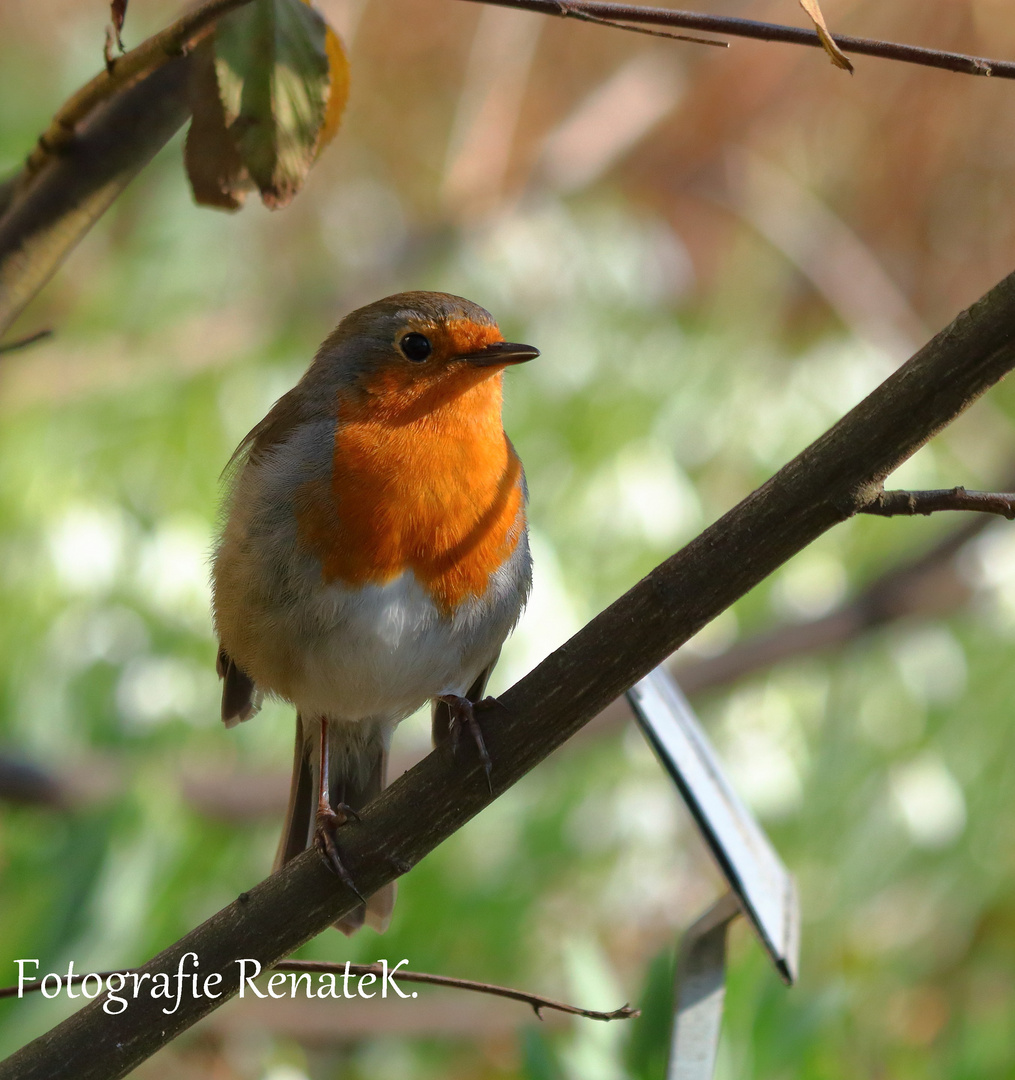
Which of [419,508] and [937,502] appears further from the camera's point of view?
[419,508]

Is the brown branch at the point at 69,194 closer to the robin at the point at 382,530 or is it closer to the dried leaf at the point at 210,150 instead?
the dried leaf at the point at 210,150

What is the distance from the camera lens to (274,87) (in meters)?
0.79

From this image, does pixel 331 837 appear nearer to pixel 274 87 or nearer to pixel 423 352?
pixel 274 87

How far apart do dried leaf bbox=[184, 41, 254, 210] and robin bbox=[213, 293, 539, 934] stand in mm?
498

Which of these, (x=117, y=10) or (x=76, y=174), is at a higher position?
(x=117, y=10)

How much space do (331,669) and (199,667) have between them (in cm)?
132

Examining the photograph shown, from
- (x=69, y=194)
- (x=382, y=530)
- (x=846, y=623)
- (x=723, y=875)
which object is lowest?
(x=846, y=623)

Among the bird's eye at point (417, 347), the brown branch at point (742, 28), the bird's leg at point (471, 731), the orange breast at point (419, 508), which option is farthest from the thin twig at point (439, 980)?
the bird's eye at point (417, 347)

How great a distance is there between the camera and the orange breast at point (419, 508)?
130 cm

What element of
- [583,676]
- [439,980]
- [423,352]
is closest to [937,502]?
[583,676]

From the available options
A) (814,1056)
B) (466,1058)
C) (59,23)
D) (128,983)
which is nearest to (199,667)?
(466,1058)

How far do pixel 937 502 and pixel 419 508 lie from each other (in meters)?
0.66

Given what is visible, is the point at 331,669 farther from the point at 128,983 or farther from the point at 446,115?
the point at 446,115

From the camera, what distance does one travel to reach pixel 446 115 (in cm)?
598
